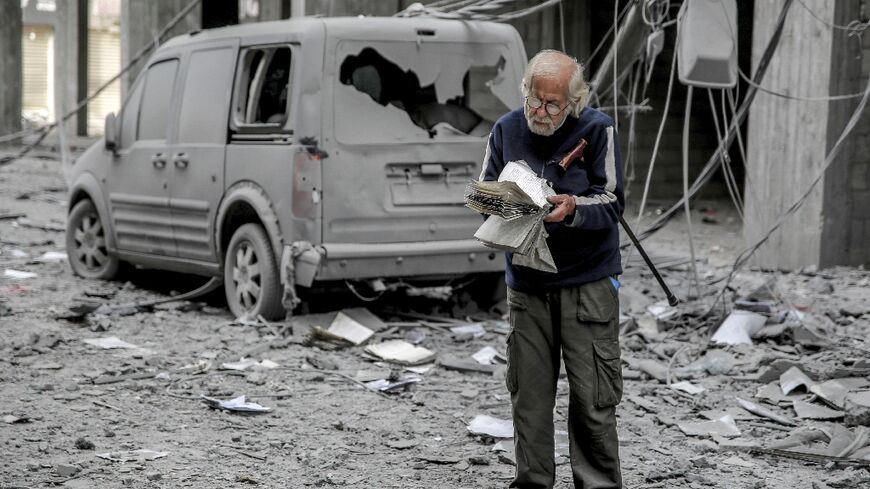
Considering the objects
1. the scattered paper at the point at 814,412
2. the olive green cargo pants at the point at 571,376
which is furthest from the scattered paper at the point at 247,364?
the olive green cargo pants at the point at 571,376

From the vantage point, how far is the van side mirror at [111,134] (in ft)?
33.0

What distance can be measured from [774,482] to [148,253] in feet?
19.8

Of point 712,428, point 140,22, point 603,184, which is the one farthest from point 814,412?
point 140,22

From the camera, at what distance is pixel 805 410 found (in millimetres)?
6500

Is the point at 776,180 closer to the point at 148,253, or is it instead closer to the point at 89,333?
the point at 148,253

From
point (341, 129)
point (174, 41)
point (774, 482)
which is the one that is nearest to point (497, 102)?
point (341, 129)

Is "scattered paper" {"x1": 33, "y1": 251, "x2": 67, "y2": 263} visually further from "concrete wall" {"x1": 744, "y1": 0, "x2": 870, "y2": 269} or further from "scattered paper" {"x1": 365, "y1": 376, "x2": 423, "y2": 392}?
"concrete wall" {"x1": 744, "y1": 0, "x2": 870, "y2": 269}

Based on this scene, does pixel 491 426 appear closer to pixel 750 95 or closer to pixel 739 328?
pixel 739 328

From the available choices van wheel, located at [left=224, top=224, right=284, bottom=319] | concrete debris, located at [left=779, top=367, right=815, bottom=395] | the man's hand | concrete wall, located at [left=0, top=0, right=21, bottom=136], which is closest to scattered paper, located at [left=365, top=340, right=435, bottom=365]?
van wheel, located at [left=224, top=224, right=284, bottom=319]

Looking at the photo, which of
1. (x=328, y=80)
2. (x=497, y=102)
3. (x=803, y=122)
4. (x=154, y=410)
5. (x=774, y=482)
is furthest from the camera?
(x=803, y=122)

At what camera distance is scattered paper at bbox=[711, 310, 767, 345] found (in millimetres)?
8125

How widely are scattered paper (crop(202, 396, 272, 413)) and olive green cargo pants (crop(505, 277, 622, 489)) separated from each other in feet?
7.44

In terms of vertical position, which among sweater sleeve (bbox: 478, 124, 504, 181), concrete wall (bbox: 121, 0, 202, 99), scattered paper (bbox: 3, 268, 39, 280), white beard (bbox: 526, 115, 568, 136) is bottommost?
scattered paper (bbox: 3, 268, 39, 280)

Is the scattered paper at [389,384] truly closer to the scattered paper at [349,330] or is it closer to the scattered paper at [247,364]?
the scattered paper at [247,364]
